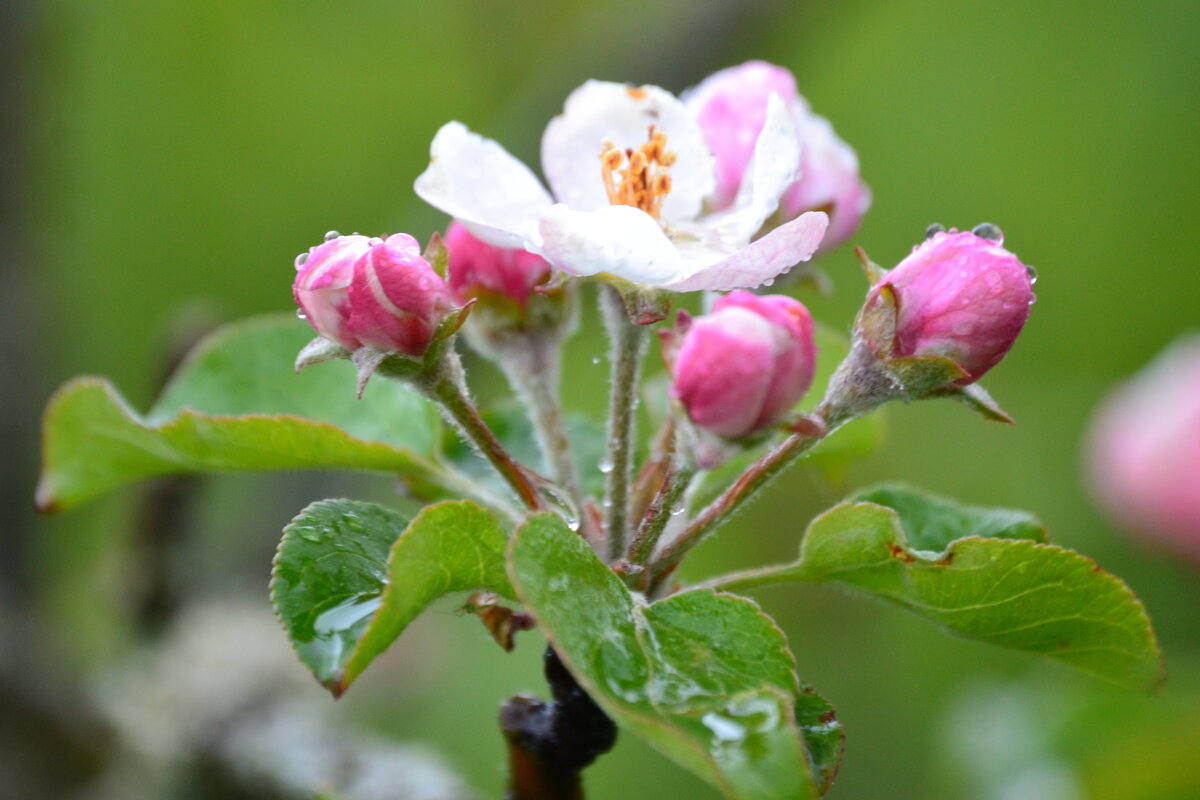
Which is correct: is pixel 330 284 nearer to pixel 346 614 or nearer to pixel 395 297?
pixel 395 297

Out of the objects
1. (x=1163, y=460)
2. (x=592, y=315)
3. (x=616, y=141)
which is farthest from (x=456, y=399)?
(x=592, y=315)

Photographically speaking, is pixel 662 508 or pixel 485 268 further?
pixel 485 268

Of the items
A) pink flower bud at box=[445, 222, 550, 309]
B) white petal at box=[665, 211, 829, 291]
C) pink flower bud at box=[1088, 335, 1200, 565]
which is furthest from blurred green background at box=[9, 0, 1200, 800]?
white petal at box=[665, 211, 829, 291]

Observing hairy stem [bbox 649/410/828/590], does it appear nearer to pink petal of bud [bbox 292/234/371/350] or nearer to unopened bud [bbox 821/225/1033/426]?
unopened bud [bbox 821/225/1033/426]

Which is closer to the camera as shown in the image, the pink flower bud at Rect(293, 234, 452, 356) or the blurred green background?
the pink flower bud at Rect(293, 234, 452, 356)

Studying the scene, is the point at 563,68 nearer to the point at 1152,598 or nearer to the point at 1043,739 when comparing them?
the point at 1043,739

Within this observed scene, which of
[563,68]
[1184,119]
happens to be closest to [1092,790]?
[563,68]
